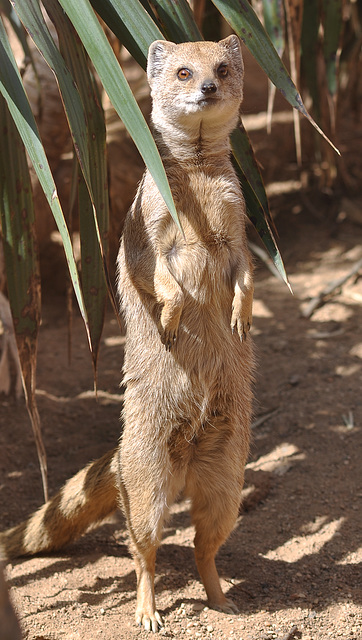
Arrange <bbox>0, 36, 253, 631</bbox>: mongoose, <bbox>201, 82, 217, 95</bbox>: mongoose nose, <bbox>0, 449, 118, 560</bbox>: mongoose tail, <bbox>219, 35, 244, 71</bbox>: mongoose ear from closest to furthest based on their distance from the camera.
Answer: <bbox>201, 82, 217, 95</bbox>: mongoose nose, <bbox>0, 36, 253, 631</bbox>: mongoose, <bbox>219, 35, 244, 71</bbox>: mongoose ear, <bbox>0, 449, 118, 560</bbox>: mongoose tail

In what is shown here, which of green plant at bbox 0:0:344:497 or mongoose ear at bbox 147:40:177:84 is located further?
mongoose ear at bbox 147:40:177:84

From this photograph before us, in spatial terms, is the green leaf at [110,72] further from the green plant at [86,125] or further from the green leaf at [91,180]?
the green leaf at [91,180]

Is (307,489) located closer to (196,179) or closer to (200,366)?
(200,366)

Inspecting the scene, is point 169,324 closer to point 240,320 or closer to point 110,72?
point 240,320

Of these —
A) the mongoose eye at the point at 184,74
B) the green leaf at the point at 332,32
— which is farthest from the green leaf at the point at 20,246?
the green leaf at the point at 332,32

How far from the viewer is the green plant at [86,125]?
5.63ft

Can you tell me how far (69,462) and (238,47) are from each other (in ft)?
6.89

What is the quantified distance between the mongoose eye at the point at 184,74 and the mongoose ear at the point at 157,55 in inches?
2.4

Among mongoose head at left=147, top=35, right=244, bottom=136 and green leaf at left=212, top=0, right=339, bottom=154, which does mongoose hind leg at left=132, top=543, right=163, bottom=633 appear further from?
green leaf at left=212, top=0, right=339, bottom=154

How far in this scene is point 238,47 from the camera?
2205 mm

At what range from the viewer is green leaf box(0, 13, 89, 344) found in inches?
66.1

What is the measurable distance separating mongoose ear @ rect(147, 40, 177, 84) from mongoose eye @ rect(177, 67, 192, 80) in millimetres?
61

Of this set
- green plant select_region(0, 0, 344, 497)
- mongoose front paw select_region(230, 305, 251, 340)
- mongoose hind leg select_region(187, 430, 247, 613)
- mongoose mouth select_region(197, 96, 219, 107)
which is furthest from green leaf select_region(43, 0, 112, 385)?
mongoose hind leg select_region(187, 430, 247, 613)

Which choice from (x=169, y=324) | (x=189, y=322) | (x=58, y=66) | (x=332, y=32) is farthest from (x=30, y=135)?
(x=332, y=32)
